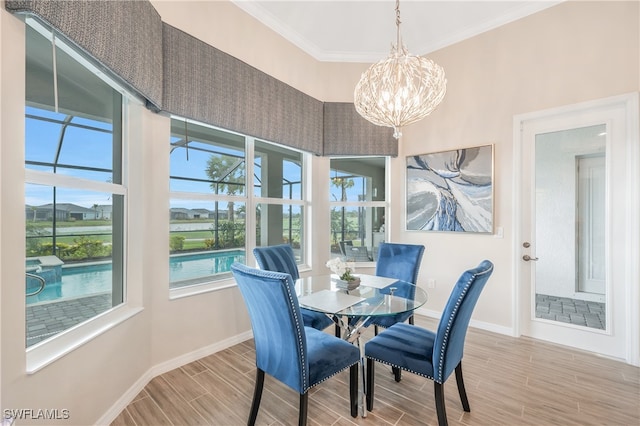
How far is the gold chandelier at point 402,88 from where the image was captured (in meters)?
2.16

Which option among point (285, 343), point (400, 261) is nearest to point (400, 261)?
point (400, 261)

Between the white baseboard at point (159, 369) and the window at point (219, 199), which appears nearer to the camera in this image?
the white baseboard at point (159, 369)

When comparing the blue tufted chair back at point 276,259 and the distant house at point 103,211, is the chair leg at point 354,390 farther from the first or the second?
the distant house at point 103,211

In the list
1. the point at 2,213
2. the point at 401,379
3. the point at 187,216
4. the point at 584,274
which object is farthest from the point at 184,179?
the point at 584,274

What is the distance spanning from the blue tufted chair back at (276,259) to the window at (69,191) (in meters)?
1.04

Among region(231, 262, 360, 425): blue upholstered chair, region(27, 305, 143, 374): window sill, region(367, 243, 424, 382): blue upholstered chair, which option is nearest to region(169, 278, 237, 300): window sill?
region(27, 305, 143, 374): window sill

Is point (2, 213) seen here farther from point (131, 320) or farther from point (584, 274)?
point (584, 274)

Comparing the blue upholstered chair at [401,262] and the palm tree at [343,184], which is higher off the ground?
the palm tree at [343,184]

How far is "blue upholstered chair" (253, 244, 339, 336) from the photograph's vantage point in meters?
2.40

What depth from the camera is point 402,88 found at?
2184mm

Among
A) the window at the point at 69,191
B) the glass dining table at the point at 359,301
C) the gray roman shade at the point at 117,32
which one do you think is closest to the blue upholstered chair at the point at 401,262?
the glass dining table at the point at 359,301

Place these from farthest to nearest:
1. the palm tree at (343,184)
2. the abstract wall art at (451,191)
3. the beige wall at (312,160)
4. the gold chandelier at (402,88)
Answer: the palm tree at (343,184)
the abstract wall art at (451,191)
the gold chandelier at (402,88)
the beige wall at (312,160)

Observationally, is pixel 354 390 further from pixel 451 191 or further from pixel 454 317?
pixel 451 191

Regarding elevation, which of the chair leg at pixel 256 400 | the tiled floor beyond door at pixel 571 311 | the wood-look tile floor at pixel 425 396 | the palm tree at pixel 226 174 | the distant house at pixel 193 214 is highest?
the palm tree at pixel 226 174
